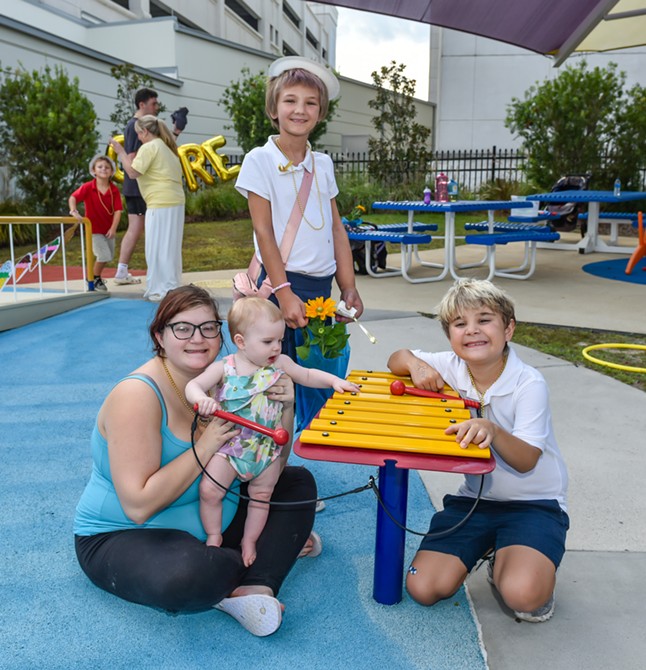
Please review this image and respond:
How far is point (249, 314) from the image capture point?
7.93 feet

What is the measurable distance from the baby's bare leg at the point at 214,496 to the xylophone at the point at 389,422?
35 centimetres

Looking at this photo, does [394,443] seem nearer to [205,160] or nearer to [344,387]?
[344,387]

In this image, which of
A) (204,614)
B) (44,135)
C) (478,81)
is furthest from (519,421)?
(478,81)

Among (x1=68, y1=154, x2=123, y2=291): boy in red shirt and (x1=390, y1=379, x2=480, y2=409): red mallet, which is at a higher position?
(x1=68, y1=154, x2=123, y2=291): boy in red shirt

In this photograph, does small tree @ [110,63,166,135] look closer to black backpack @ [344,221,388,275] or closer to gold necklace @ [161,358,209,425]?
black backpack @ [344,221,388,275]

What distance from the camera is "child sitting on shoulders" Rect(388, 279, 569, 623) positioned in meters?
2.36

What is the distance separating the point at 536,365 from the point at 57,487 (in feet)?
11.0

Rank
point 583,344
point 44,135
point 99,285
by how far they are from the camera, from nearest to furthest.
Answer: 1. point 583,344
2. point 99,285
3. point 44,135

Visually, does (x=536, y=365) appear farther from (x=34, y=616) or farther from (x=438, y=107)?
(x=438, y=107)

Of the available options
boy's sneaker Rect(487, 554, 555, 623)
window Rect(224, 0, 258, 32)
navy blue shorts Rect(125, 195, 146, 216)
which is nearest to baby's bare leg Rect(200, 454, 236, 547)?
boy's sneaker Rect(487, 554, 555, 623)

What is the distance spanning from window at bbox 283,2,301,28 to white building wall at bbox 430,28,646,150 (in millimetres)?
17834

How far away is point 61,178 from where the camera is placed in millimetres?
13656

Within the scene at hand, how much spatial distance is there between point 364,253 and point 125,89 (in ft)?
36.5

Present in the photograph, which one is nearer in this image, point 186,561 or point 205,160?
point 186,561
